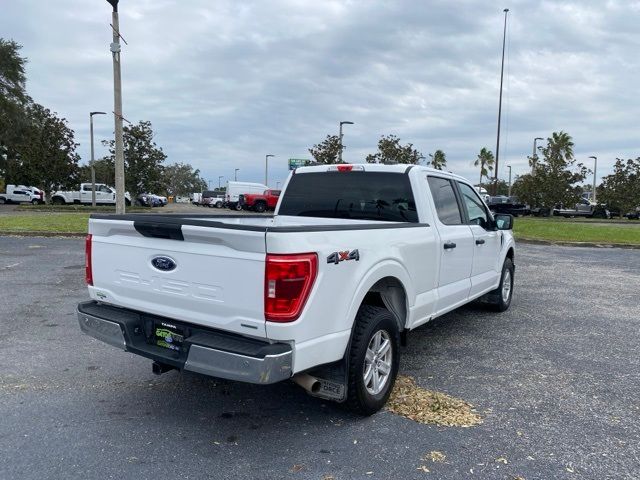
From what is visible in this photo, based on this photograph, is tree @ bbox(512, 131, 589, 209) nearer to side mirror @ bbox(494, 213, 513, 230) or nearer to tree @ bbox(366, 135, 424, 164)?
tree @ bbox(366, 135, 424, 164)

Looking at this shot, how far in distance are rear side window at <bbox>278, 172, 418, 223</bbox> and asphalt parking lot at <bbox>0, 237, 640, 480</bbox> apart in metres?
1.48

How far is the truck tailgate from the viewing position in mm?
3027

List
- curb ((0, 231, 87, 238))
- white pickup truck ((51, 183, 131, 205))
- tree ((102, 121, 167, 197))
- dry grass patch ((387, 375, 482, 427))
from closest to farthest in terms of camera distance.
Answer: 1. dry grass patch ((387, 375, 482, 427))
2. curb ((0, 231, 87, 238))
3. tree ((102, 121, 167, 197))
4. white pickup truck ((51, 183, 131, 205))

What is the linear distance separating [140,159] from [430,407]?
32684 millimetres

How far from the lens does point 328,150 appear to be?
39.7 meters

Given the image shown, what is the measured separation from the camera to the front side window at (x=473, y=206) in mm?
5793

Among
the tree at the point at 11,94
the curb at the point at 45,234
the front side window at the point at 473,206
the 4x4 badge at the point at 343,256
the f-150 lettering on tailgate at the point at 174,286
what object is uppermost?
the tree at the point at 11,94

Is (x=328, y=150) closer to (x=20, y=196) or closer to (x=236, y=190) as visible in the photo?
(x=236, y=190)

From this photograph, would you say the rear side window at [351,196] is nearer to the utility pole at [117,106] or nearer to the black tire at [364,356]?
the black tire at [364,356]

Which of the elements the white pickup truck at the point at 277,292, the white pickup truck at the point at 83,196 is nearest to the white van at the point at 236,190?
the white pickup truck at the point at 83,196

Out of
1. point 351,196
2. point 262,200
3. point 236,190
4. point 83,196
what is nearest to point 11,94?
point 83,196

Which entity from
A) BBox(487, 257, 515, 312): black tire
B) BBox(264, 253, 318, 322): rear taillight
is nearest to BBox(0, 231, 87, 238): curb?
BBox(487, 257, 515, 312): black tire

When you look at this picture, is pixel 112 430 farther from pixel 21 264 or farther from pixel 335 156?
pixel 335 156

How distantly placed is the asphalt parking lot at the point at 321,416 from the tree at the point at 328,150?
33886 mm
